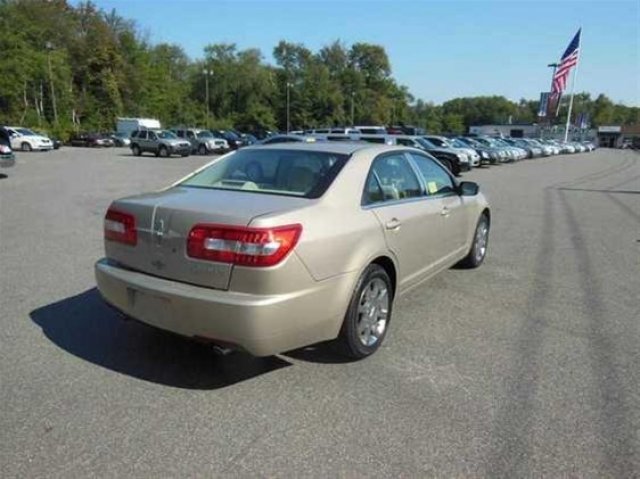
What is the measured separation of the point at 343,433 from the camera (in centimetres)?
301

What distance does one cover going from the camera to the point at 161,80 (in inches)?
3196

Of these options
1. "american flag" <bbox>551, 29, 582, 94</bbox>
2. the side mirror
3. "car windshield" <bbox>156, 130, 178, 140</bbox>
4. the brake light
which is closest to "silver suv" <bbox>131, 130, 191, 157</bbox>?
"car windshield" <bbox>156, 130, 178, 140</bbox>

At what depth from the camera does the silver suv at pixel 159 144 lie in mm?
33594

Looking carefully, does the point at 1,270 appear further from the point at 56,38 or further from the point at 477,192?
the point at 56,38

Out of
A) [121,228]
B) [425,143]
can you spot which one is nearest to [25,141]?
[425,143]

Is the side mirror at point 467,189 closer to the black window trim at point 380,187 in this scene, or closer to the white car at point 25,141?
the black window trim at point 380,187

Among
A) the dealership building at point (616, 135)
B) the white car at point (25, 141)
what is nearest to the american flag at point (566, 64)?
the white car at point (25, 141)

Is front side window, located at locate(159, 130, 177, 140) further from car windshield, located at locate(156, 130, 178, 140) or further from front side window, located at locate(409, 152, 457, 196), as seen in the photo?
front side window, located at locate(409, 152, 457, 196)

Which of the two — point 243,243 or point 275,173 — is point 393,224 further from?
point 243,243

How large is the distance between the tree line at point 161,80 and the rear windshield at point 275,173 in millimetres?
58011

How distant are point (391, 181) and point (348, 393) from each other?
1.81m

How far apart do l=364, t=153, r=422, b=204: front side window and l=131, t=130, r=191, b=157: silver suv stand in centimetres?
3074

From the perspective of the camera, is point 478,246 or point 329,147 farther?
point 478,246

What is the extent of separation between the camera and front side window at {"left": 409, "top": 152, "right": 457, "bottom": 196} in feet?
16.7
